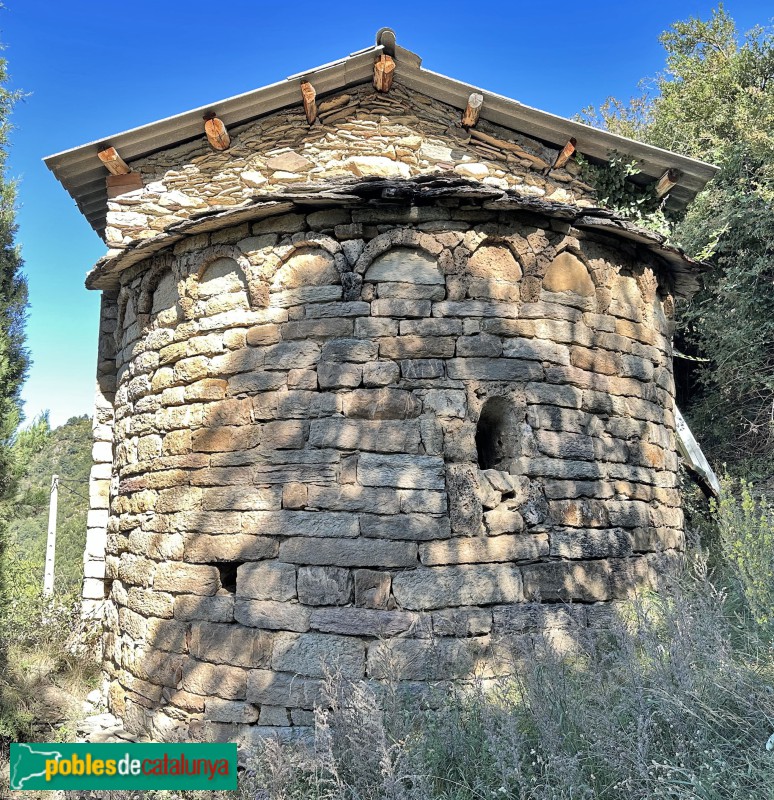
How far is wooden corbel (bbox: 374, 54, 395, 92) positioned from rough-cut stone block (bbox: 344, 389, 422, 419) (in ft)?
11.2

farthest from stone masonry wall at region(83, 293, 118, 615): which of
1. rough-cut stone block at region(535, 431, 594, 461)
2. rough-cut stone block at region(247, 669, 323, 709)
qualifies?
rough-cut stone block at region(535, 431, 594, 461)

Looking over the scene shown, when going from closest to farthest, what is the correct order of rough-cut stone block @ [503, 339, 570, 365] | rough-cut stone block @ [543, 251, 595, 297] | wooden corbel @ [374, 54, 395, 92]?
rough-cut stone block @ [503, 339, 570, 365] → rough-cut stone block @ [543, 251, 595, 297] → wooden corbel @ [374, 54, 395, 92]

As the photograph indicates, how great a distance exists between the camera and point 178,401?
4.43 m

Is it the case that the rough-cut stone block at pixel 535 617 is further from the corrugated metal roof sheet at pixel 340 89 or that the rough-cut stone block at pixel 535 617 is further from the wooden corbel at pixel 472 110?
the wooden corbel at pixel 472 110

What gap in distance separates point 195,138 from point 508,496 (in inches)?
182

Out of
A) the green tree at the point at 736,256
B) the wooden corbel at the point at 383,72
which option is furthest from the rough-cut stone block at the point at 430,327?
the green tree at the point at 736,256

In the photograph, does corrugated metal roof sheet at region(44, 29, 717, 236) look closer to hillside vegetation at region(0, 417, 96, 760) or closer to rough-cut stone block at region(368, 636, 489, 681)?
hillside vegetation at region(0, 417, 96, 760)

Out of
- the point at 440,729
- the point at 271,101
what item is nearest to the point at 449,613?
the point at 440,729

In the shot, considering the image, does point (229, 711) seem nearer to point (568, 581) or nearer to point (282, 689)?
point (282, 689)

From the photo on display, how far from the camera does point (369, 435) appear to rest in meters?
3.87

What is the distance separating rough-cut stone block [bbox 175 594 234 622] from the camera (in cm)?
388

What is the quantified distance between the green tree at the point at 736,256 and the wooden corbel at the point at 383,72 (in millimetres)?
4693

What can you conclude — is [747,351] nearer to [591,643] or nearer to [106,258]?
[591,643]

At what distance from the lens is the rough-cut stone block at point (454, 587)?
3674 millimetres
